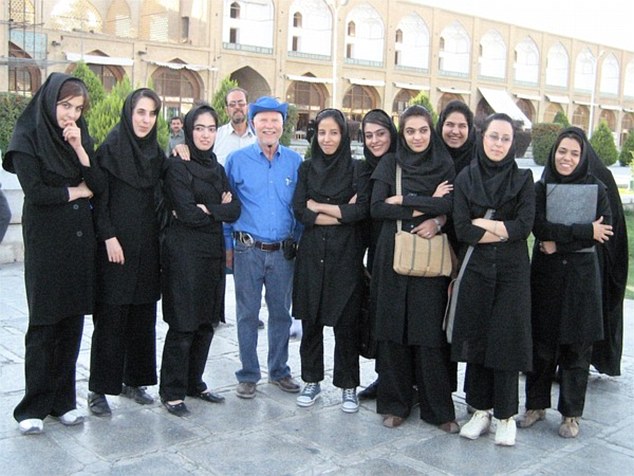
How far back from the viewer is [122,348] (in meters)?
3.93

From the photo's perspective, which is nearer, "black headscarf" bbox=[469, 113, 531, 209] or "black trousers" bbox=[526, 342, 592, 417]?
"black headscarf" bbox=[469, 113, 531, 209]

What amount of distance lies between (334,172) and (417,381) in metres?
1.18

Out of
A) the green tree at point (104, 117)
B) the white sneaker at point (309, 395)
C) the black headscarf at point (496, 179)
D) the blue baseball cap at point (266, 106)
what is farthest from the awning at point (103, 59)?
the black headscarf at point (496, 179)

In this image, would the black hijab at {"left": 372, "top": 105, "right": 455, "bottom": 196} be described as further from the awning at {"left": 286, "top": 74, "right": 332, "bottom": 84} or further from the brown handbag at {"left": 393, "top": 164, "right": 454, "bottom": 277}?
the awning at {"left": 286, "top": 74, "right": 332, "bottom": 84}

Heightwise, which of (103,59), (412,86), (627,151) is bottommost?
(627,151)

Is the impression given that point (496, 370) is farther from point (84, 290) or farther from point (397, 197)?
point (84, 290)

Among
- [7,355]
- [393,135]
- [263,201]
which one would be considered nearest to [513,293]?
[393,135]

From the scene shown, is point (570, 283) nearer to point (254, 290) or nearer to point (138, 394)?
point (254, 290)

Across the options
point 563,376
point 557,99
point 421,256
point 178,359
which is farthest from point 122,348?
point 557,99

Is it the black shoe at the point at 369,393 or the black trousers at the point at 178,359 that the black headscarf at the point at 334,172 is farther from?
the black shoe at the point at 369,393

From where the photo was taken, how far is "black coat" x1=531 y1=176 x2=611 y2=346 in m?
3.76

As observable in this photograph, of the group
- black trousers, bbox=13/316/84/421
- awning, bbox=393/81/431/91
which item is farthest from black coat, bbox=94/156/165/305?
awning, bbox=393/81/431/91

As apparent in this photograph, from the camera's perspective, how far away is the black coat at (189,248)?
3875 millimetres

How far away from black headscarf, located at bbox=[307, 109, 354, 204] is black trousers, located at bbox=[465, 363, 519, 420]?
1105mm
